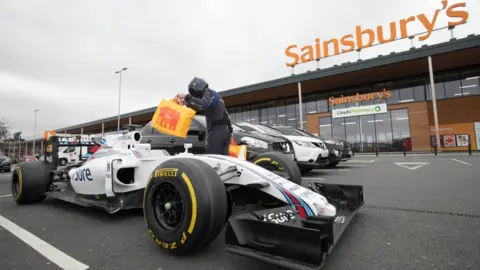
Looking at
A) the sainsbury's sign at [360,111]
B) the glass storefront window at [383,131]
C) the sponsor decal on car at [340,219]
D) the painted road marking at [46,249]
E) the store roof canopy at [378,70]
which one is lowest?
the painted road marking at [46,249]

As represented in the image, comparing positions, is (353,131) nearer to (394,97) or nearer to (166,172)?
(394,97)

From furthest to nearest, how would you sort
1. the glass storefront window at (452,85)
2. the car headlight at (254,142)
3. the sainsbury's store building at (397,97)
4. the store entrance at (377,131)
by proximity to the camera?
the store entrance at (377,131) < the glass storefront window at (452,85) < the sainsbury's store building at (397,97) < the car headlight at (254,142)

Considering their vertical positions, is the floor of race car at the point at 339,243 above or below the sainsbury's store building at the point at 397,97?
below

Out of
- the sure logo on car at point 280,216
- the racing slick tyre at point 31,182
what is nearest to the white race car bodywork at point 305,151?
the sure logo on car at point 280,216

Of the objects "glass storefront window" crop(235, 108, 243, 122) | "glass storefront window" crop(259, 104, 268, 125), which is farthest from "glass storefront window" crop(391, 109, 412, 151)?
"glass storefront window" crop(235, 108, 243, 122)

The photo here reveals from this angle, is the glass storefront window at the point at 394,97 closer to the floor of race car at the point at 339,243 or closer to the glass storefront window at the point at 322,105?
the glass storefront window at the point at 322,105

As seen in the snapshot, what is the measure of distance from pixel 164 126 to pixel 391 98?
21568 millimetres

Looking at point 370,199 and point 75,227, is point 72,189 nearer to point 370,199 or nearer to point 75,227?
point 75,227

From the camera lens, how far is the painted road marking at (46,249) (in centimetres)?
194

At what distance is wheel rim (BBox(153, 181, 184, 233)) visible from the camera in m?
2.15

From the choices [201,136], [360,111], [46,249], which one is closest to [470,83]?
[360,111]

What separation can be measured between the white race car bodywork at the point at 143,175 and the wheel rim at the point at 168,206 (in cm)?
38

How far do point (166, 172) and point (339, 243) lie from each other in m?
1.57

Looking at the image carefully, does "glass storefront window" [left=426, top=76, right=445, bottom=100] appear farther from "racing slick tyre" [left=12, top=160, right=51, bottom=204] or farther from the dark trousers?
"racing slick tyre" [left=12, top=160, right=51, bottom=204]
